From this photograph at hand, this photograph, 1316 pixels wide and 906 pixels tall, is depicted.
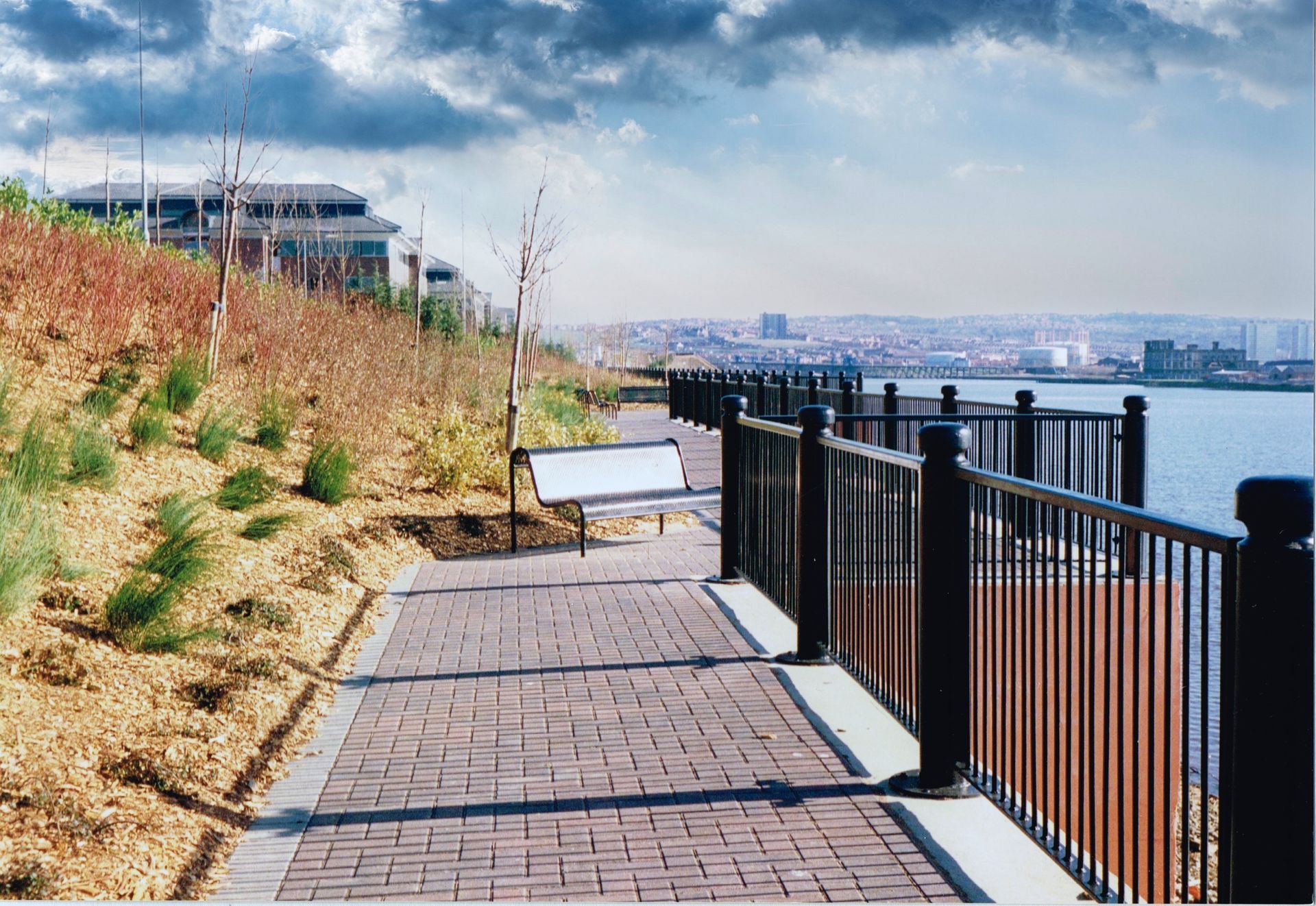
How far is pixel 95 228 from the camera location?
16.6 metres

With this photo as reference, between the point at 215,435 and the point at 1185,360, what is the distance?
25.0 metres

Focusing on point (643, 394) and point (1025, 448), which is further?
point (643, 394)

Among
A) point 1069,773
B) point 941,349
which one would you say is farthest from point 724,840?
point 941,349

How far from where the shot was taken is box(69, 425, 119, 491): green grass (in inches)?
325

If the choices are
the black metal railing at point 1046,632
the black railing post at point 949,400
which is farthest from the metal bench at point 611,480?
the black railing post at point 949,400

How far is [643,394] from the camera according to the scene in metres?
45.2

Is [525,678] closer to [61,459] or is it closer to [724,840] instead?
[724,840]

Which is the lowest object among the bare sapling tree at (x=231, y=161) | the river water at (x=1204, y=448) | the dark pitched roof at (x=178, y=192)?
the river water at (x=1204, y=448)

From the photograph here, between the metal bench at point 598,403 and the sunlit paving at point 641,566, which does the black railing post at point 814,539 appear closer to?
the sunlit paving at point 641,566

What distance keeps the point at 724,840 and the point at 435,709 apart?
2.17m

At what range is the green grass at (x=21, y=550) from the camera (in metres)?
5.55

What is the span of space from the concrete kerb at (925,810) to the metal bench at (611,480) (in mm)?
3317

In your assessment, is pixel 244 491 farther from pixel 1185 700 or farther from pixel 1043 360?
pixel 1043 360

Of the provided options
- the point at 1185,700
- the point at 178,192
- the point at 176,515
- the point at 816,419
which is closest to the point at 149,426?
the point at 176,515
